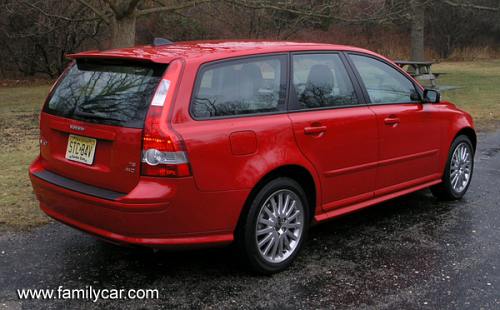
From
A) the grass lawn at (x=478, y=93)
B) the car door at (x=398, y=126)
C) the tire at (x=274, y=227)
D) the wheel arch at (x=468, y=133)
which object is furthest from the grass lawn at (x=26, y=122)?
the wheel arch at (x=468, y=133)

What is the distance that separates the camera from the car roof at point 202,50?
3.84 m

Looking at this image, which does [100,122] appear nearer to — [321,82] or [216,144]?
[216,144]

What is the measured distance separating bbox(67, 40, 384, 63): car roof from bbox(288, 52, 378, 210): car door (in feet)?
0.44

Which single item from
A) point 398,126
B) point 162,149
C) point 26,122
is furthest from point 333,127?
point 26,122

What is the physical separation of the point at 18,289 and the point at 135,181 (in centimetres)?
112

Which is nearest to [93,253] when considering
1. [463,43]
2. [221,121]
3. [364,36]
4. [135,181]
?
[135,181]

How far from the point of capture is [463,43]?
116ft

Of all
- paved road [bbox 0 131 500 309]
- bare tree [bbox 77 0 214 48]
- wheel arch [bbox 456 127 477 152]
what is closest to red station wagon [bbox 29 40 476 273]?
paved road [bbox 0 131 500 309]

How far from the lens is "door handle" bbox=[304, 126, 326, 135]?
4.22 meters

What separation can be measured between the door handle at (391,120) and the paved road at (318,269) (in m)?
0.93

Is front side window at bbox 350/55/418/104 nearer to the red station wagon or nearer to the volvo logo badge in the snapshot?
the red station wagon

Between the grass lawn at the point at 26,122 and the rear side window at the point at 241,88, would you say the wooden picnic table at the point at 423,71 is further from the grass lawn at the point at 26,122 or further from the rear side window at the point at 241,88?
the rear side window at the point at 241,88

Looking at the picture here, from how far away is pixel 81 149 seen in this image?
3.89 m

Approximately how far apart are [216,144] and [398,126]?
2.05m
